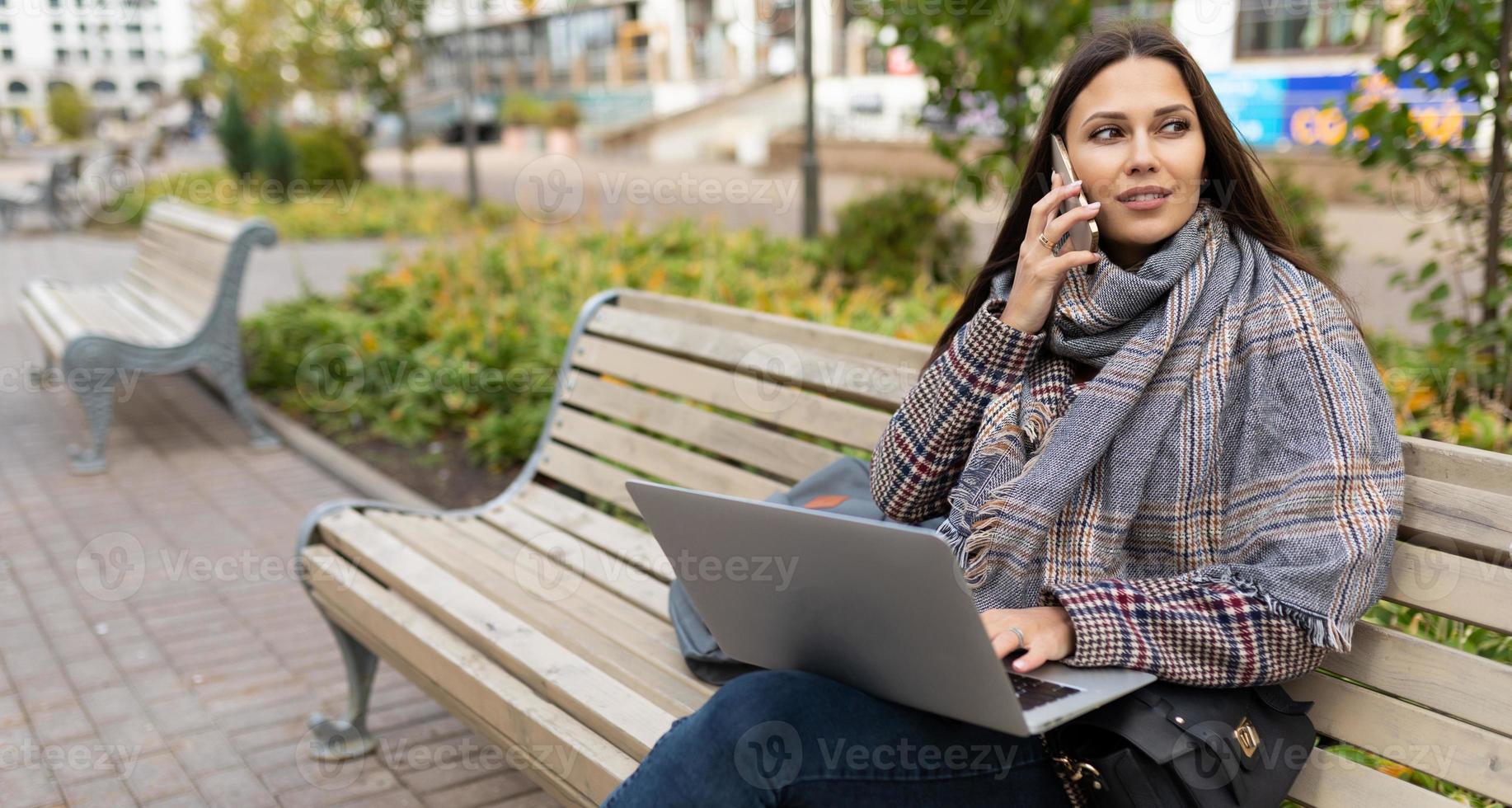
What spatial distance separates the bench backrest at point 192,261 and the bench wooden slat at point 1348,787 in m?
4.99

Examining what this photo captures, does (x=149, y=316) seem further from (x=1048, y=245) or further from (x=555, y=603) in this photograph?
(x=1048, y=245)

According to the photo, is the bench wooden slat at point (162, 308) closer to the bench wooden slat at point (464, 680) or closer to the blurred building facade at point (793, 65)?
the bench wooden slat at point (464, 680)

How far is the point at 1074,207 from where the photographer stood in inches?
81.0

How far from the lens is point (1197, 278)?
1.95 meters

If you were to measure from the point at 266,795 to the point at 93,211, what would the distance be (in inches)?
639

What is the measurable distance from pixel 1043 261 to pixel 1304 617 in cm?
66

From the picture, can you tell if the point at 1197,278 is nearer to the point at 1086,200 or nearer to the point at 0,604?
the point at 1086,200

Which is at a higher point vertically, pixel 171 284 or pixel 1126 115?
pixel 1126 115

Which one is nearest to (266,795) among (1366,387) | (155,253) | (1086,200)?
(1086,200)

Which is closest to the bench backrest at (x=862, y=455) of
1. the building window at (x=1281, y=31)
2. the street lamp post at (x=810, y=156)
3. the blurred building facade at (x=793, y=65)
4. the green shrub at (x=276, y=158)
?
the blurred building facade at (x=793, y=65)

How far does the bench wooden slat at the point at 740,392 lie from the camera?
9.25 feet

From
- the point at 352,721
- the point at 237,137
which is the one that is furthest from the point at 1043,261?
the point at 237,137

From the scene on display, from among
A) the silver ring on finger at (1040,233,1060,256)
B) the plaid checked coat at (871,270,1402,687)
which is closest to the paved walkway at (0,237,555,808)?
the plaid checked coat at (871,270,1402,687)

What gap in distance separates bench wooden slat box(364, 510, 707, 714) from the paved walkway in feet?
0.95
